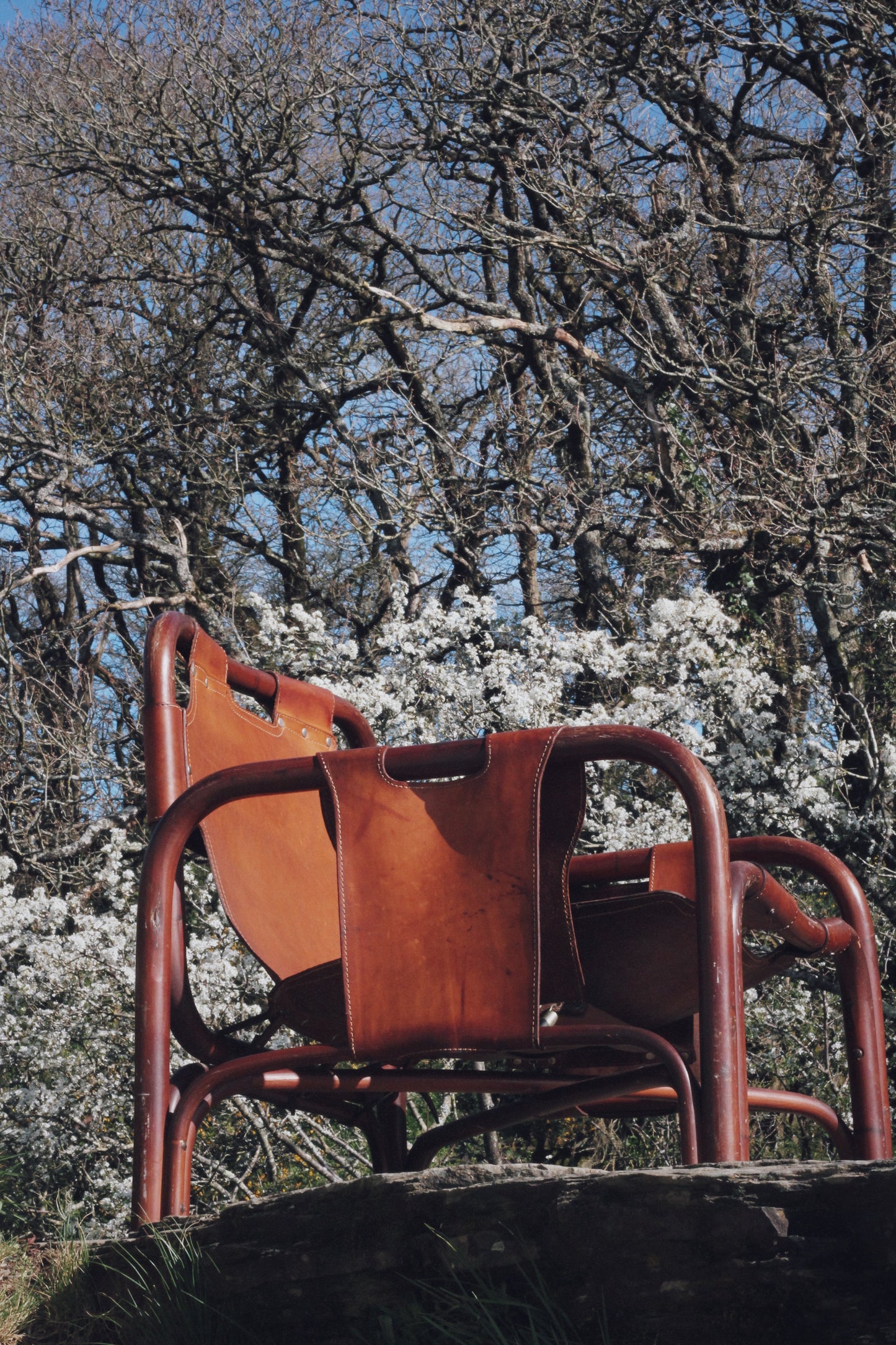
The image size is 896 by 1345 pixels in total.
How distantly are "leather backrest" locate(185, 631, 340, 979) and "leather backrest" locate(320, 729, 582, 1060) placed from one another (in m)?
0.32

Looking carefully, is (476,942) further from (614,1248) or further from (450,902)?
(614,1248)

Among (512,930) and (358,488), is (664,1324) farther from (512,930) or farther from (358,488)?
(358,488)

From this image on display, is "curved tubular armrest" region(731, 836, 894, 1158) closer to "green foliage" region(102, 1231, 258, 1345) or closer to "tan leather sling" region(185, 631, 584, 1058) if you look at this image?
"tan leather sling" region(185, 631, 584, 1058)

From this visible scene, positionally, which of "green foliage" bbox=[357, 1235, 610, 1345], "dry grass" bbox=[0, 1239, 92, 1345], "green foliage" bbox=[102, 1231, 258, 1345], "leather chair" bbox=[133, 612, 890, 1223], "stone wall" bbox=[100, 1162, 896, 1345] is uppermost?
"leather chair" bbox=[133, 612, 890, 1223]

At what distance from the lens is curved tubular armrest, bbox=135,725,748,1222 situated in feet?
5.30

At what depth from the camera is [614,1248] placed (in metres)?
1.32

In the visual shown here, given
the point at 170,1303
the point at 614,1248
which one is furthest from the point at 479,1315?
the point at 170,1303

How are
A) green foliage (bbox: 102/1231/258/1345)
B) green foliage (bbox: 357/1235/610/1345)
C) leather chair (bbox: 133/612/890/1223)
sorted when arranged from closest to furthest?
green foliage (bbox: 357/1235/610/1345)
green foliage (bbox: 102/1231/258/1345)
leather chair (bbox: 133/612/890/1223)

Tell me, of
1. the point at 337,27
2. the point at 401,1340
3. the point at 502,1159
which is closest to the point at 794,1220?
the point at 401,1340

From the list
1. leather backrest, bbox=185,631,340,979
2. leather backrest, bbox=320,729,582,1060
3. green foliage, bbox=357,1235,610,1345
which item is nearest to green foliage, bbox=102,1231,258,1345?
green foliage, bbox=357,1235,610,1345

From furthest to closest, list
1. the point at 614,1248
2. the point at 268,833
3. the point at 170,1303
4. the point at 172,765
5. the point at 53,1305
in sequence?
the point at 268,833 < the point at 172,765 < the point at 53,1305 < the point at 170,1303 < the point at 614,1248

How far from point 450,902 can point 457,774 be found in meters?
0.18

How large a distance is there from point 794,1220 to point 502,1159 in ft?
13.1

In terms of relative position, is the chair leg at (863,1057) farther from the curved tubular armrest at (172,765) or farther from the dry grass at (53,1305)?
the dry grass at (53,1305)
